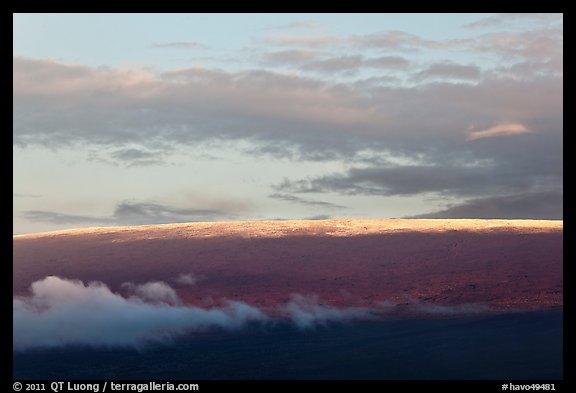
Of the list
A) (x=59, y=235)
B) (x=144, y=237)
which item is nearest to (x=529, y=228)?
(x=144, y=237)

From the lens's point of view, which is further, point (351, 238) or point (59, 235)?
point (59, 235)

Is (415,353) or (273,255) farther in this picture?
(273,255)

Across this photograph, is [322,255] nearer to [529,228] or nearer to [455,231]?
[455,231]

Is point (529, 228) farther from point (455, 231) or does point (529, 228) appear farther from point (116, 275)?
point (116, 275)

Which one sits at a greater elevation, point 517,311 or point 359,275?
point 359,275

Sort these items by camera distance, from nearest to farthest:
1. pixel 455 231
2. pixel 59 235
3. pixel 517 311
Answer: pixel 517 311
pixel 455 231
pixel 59 235

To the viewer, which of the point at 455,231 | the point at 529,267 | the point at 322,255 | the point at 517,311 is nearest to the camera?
the point at 517,311

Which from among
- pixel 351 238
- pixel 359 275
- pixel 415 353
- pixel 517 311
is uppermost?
pixel 351 238

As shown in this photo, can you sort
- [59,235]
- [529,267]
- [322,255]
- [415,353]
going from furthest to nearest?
[59,235] < [322,255] < [529,267] < [415,353]
